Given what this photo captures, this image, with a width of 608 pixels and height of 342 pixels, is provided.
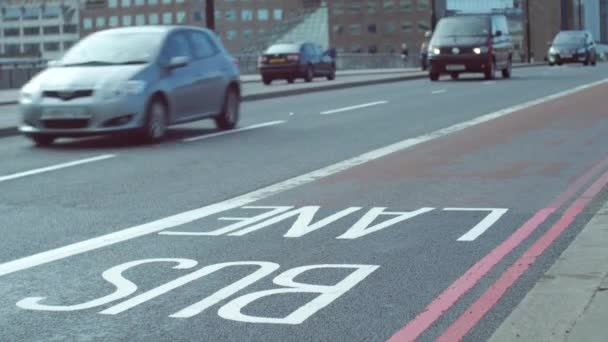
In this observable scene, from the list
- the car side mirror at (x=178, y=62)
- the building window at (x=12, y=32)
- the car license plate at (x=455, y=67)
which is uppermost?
the building window at (x=12, y=32)

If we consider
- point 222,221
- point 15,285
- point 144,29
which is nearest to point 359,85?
point 144,29

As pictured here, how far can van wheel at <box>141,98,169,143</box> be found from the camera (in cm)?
1620

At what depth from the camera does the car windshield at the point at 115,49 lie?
1672 centimetres

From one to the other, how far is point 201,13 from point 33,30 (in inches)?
918

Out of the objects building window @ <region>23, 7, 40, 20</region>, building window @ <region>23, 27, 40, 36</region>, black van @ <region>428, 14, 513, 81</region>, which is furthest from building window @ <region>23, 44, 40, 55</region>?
black van @ <region>428, 14, 513, 81</region>

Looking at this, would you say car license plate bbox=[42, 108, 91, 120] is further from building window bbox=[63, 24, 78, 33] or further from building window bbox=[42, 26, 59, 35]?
building window bbox=[63, 24, 78, 33]

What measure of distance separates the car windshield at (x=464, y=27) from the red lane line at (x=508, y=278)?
29.9 m

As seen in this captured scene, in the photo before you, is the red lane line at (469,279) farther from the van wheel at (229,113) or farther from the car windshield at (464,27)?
the car windshield at (464,27)

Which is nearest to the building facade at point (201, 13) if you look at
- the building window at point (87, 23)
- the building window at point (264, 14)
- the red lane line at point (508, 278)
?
the building window at point (264, 14)

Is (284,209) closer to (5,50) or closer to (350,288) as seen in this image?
(350,288)

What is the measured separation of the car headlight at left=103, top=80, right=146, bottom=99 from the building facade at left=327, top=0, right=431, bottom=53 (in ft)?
457

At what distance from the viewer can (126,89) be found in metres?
15.9

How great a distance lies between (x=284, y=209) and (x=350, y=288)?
322 cm

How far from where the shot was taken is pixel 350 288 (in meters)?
6.43
